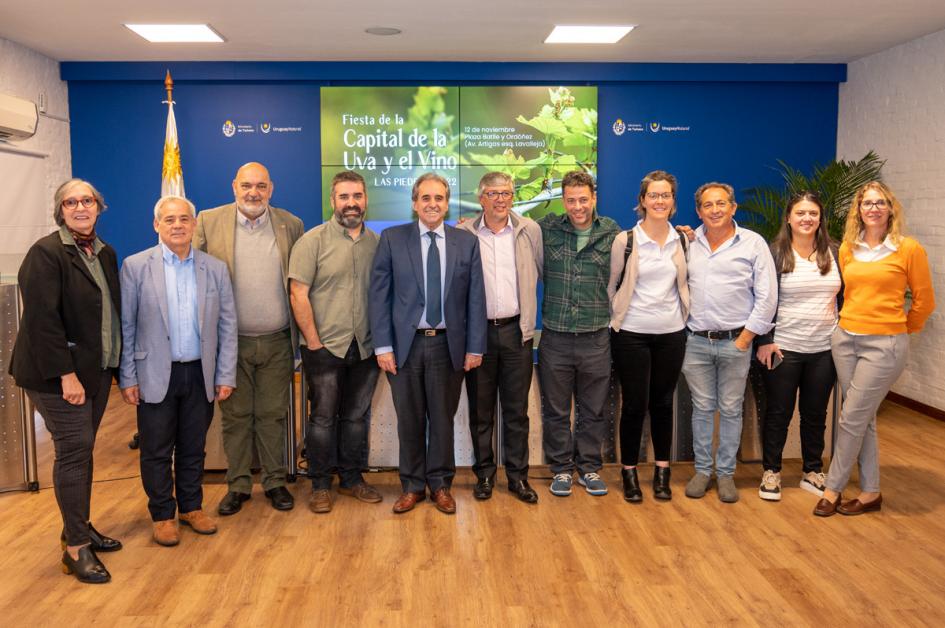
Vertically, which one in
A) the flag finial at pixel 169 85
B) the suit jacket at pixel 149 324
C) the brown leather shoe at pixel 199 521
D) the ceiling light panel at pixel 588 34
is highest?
the ceiling light panel at pixel 588 34

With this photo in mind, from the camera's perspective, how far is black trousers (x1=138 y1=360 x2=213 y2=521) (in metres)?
3.50

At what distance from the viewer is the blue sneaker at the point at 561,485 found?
13.9 feet

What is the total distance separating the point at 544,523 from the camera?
3.88 metres

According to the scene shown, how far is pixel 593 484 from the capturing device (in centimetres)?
427

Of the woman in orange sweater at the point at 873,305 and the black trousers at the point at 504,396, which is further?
the black trousers at the point at 504,396

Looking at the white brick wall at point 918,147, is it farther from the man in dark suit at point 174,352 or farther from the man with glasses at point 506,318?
the man in dark suit at point 174,352

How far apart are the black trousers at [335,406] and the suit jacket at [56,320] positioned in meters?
1.05

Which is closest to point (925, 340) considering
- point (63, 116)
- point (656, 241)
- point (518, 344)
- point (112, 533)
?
point (656, 241)

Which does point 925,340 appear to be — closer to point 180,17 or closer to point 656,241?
point 656,241

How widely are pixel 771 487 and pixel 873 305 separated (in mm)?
1084

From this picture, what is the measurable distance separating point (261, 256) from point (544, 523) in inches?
73.3

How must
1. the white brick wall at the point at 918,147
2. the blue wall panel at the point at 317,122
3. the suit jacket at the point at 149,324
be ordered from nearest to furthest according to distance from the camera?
the suit jacket at the point at 149,324, the white brick wall at the point at 918,147, the blue wall panel at the point at 317,122

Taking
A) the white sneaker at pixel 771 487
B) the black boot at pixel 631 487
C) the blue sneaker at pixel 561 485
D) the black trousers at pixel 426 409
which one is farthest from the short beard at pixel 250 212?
the white sneaker at pixel 771 487

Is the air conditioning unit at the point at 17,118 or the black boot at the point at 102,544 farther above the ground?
the air conditioning unit at the point at 17,118
